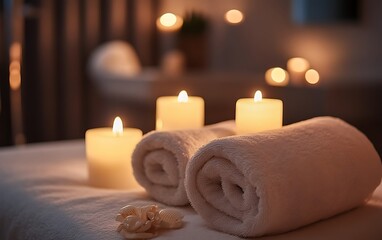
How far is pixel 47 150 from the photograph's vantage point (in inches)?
53.1

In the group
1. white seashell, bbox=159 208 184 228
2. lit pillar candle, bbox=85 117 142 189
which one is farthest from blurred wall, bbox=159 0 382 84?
white seashell, bbox=159 208 184 228

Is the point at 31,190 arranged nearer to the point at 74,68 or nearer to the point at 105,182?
the point at 105,182

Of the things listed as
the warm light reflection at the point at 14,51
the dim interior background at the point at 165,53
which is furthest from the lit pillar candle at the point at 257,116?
the warm light reflection at the point at 14,51

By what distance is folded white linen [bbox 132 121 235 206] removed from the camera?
2.96 ft

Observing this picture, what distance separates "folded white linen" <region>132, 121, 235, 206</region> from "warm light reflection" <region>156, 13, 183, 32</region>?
2.39 metres

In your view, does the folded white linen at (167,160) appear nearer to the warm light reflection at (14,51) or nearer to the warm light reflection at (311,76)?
the warm light reflection at (311,76)

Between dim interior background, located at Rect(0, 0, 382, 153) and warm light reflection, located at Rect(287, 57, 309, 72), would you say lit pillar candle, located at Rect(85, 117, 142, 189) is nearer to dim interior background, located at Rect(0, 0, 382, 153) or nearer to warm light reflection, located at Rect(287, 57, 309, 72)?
dim interior background, located at Rect(0, 0, 382, 153)

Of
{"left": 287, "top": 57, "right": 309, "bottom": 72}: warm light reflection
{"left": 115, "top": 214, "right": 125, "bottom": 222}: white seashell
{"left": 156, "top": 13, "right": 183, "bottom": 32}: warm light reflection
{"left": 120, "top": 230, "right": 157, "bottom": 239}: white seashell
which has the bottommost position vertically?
{"left": 120, "top": 230, "right": 157, "bottom": 239}: white seashell

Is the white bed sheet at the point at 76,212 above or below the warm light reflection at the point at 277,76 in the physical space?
below

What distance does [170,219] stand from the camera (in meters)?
0.80

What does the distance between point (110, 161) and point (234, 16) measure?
2.17 meters

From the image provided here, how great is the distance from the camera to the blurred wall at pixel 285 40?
2340mm

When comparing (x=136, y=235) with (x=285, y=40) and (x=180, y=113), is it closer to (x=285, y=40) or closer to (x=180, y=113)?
(x=180, y=113)

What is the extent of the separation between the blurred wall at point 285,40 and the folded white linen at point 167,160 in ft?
4.04
